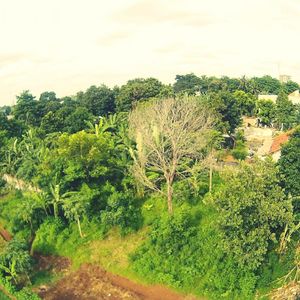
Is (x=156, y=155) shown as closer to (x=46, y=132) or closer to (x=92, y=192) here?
(x=92, y=192)

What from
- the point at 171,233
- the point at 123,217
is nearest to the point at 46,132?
the point at 123,217

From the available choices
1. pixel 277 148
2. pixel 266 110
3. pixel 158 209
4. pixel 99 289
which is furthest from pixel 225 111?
pixel 99 289

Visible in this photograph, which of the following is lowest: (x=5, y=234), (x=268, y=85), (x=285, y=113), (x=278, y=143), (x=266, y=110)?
(x=5, y=234)

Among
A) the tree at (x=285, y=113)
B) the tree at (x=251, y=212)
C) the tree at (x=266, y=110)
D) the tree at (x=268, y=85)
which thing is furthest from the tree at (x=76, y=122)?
the tree at (x=268, y=85)

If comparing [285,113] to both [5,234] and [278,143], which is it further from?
[5,234]

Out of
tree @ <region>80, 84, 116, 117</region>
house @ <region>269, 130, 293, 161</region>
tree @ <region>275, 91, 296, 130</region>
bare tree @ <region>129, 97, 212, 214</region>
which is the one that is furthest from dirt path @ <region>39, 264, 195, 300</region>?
tree @ <region>275, 91, 296, 130</region>

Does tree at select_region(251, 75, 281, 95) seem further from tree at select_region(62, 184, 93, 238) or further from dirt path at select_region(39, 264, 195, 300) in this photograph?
dirt path at select_region(39, 264, 195, 300)

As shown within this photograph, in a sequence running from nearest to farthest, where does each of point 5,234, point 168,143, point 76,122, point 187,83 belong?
point 168,143
point 5,234
point 76,122
point 187,83

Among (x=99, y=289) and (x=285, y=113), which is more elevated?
(x=285, y=113)
